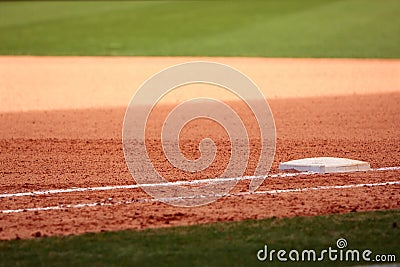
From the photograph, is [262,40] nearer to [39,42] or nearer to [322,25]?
[322,25]

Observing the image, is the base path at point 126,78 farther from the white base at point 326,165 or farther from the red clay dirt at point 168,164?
the white base at point 326,165

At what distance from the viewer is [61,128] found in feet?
41.8

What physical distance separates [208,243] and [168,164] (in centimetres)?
326

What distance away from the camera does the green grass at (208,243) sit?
6.16 meters

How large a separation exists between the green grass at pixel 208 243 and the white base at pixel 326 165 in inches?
72.7

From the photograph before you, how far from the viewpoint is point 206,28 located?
90.4ft

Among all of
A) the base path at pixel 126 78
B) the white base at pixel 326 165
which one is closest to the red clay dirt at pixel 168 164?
the white base at pixel 326 165

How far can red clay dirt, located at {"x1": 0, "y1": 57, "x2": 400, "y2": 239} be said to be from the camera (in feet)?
24.4

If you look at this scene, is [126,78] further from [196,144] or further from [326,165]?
[326,165]

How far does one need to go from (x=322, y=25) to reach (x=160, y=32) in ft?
15.9

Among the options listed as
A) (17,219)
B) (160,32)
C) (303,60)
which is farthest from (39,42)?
(17,219)

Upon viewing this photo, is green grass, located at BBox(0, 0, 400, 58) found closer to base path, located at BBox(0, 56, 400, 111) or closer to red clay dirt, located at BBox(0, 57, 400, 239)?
base path, located at BBox(0, 56, 400, 111)

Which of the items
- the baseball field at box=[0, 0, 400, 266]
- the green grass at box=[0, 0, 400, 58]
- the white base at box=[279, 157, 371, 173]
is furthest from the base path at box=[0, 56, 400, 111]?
the white base at box=[279, 157, 371, 173]

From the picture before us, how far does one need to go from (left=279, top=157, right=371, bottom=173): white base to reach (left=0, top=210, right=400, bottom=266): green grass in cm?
185
